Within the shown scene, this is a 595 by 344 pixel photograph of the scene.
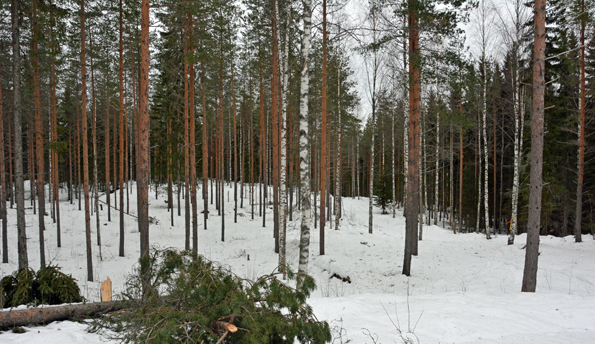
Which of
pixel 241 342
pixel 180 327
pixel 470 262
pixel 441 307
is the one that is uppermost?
pixel 180 327

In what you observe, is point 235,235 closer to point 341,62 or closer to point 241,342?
point 341,62

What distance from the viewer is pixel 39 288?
4.93m

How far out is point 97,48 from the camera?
42.5 ft

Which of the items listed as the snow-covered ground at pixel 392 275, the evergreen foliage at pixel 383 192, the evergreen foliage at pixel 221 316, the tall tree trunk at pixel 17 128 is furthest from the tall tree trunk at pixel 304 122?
the evergreen foliage at pixel 383 192

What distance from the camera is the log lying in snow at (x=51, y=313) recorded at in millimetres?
3990

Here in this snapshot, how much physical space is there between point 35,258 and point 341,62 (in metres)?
19.3

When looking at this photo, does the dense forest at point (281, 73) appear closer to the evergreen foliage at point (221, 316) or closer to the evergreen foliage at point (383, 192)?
the evergreen foliage at point (221, 316)

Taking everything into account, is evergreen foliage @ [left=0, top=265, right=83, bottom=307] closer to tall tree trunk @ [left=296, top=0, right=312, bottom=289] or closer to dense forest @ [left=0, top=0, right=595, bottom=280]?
dense forest @ [left=0, top=0, right=595, bottom=280]

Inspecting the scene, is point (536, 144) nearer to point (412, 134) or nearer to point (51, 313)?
point (412, 134)

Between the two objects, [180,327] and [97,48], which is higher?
[97,48]

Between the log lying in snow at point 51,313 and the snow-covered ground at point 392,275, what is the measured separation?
0.16 meters

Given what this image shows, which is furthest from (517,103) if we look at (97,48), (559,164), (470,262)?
(97,48)

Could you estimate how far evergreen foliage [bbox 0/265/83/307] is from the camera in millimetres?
4977

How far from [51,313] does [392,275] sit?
9485mm
